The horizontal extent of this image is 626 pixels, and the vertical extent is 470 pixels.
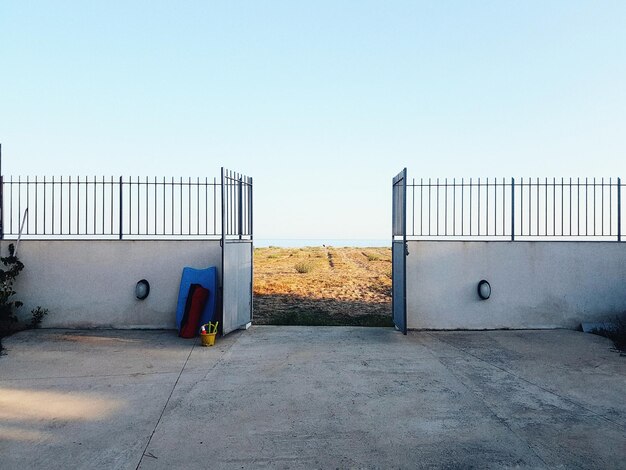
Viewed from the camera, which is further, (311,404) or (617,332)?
(617,332)

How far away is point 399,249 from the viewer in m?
8.43

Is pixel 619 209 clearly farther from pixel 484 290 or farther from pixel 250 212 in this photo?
pixel 250 212

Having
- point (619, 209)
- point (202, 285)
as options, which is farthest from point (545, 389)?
point (202, 285)

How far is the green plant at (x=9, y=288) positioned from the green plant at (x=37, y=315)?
0.29m

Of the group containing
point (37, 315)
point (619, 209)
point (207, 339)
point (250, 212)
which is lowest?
point (207, 339)

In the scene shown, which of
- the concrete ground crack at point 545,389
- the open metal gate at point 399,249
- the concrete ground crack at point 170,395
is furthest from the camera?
the open metal gate at point 399,249

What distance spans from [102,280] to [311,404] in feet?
19.0

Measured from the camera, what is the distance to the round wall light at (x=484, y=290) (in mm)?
8547

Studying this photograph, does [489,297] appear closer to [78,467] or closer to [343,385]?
[343,385]

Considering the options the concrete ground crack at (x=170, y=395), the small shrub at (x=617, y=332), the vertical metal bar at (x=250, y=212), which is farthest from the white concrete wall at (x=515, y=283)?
the concrete ground crack at (x=170, y=395)

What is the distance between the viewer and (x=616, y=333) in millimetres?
7984

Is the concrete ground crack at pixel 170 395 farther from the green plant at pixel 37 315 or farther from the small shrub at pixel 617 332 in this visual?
the small shrub at pixel 617 332

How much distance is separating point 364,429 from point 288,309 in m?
7.22

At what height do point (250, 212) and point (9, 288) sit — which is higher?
point (250, 212)
